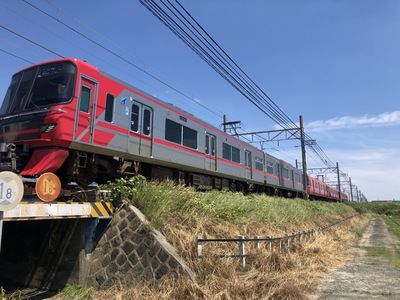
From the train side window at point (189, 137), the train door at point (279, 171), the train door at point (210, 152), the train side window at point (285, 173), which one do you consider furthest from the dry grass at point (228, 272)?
the train side window at point (285, 173)

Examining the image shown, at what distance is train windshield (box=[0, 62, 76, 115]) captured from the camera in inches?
317

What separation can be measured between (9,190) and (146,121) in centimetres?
685

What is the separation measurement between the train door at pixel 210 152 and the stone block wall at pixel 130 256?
7.31m

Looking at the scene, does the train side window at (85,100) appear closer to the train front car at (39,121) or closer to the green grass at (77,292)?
the train front car at (39,121)

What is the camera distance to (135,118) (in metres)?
9.98

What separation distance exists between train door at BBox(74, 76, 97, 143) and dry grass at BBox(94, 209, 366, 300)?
285cm

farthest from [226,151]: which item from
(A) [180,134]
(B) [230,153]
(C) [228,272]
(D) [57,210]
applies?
(D) [57,210]

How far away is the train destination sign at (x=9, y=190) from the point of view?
12.0 feet

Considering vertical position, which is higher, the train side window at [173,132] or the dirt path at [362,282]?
the train side window at [173,132]

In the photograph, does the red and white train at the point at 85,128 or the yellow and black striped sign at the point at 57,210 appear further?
the red and white train at the point at 85,128

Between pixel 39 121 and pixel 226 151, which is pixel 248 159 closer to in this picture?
pixel 226 151

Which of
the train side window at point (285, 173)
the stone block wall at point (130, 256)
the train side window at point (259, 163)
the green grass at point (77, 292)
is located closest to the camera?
the stone block wall at point (130, 256)

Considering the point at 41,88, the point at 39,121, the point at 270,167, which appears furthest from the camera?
the point at 270,167

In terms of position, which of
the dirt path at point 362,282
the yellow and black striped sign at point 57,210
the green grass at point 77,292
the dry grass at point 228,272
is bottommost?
the green grass at point 77,292
